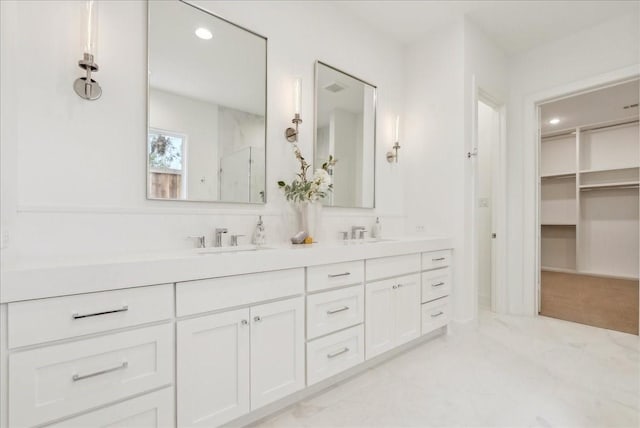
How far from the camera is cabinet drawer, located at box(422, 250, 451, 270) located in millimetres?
2455

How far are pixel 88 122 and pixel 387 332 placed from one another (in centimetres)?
214

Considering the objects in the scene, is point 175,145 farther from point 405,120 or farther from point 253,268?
point 405,120

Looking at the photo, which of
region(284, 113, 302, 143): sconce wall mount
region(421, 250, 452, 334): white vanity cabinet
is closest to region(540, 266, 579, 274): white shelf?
region(421, 250, 452, 334): white vanity cabinet

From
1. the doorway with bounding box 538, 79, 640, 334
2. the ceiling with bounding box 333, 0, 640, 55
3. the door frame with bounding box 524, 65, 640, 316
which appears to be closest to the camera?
the ceiling with bounding box 333, 0, 640, 55

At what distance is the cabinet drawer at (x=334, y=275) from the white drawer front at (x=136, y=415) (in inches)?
31.7

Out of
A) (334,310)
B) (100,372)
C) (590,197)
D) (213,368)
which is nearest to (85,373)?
(100,372)

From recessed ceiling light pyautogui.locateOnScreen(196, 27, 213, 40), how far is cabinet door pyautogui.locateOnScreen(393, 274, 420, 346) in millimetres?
2004

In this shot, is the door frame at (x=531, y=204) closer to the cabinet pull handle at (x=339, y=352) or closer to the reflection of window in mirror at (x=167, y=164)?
the cabinet pull handle at (x=339, y=352)

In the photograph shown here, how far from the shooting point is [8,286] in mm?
945

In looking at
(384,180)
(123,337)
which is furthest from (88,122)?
(384,180)

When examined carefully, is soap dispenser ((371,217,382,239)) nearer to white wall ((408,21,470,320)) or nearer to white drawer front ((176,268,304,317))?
white wall ((408,21,470,320))

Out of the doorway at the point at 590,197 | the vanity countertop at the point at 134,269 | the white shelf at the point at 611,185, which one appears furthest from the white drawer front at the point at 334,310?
the white shelf at the point at 611,185

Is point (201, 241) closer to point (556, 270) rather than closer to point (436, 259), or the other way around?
point (436, 259)

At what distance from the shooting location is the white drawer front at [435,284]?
2.44 metres
